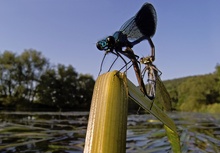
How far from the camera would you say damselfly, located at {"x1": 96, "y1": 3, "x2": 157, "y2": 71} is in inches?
77.0

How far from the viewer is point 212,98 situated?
199 feet

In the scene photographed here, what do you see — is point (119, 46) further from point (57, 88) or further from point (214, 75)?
point (214, 75)

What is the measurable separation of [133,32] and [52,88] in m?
57.8

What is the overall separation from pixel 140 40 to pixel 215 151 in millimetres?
3861

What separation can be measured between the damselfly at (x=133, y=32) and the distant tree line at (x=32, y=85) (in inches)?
2016

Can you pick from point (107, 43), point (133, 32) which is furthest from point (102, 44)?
point (133, 32)

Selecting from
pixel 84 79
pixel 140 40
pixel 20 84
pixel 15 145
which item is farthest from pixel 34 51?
pixel 140 40

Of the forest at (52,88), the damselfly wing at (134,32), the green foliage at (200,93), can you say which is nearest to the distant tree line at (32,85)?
the forest at (52,88)

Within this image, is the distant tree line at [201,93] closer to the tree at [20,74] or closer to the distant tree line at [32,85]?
Result: the distant tree line at [32,85]

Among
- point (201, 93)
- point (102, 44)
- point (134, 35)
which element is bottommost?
point (102, 44)

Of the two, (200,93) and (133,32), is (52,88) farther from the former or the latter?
(133,32)

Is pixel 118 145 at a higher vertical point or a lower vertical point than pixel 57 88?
lower

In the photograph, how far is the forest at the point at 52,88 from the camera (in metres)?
53.7

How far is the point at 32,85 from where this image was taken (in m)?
56.3
